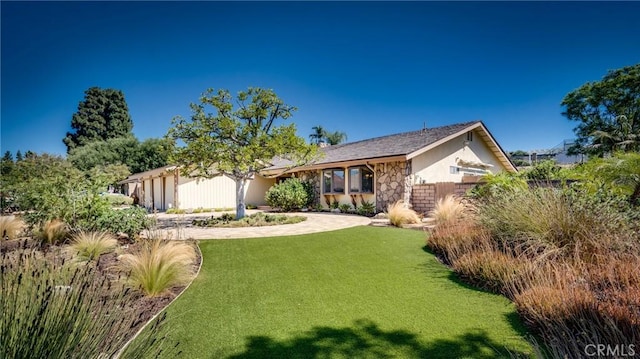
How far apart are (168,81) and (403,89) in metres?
13.3

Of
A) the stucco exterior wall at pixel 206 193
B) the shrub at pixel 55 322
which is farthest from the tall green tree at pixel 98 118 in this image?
the shrub at pixel 55 322

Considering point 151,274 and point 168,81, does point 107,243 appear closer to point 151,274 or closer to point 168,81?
point 151,274

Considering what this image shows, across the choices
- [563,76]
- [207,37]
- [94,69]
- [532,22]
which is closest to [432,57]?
[532,22]

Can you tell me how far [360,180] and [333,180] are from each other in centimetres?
194

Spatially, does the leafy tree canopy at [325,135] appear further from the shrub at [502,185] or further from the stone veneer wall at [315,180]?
the shrub at [502,185]

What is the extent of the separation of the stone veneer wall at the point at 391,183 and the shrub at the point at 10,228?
13.3 metres

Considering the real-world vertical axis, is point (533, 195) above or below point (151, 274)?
above

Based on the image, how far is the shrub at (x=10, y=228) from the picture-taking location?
801cm

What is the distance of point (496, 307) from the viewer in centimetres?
379

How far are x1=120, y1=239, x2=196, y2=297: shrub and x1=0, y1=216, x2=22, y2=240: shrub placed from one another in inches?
236

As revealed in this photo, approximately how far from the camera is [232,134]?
39.2ft

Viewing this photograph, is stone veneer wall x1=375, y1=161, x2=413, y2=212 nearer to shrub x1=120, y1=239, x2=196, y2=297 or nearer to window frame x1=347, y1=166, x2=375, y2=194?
window frame x1=347, y1=166, x2=375, y2=194

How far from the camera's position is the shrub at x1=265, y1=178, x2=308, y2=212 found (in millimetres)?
16844

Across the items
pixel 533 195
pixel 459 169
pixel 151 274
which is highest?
pixel 459 169
